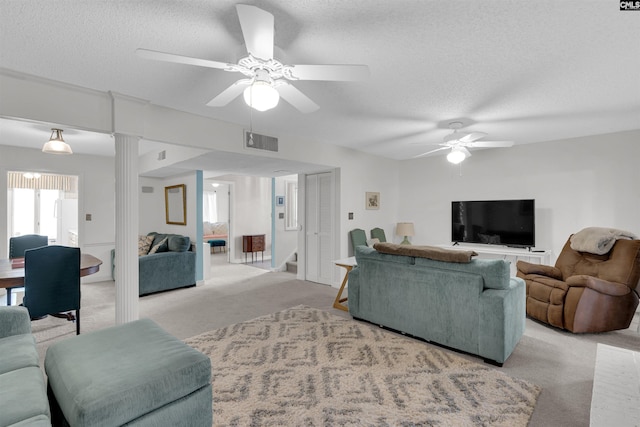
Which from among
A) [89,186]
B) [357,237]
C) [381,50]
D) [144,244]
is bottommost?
[144,244]

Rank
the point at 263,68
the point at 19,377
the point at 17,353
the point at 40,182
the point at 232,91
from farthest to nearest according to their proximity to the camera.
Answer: the point at 40,182 → the point at 232,91 → the point at 263,68 → the point at 17,353 → the point at 19,377

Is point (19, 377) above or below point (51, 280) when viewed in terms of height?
below

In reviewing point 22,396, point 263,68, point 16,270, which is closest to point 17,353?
point 22,396

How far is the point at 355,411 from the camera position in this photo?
6.50 ft

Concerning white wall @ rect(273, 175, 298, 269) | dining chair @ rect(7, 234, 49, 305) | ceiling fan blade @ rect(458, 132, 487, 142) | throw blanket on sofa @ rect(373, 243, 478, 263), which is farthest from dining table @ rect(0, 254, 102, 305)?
ceiling fan blade @ rect(458, 132, 487, 142)

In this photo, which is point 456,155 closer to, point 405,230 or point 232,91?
point 405,230

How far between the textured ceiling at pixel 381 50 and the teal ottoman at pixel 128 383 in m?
1.85

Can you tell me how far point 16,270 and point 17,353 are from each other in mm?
2019

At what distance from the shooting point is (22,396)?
4.48ft

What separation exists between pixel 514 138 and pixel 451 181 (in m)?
1.33

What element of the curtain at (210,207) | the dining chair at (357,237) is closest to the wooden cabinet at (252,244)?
the curtain at (210,207)

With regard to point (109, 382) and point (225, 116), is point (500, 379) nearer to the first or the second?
point (109, 382)

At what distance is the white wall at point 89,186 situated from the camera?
5.12 meters

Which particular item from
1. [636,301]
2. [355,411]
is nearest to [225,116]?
[355,411]
